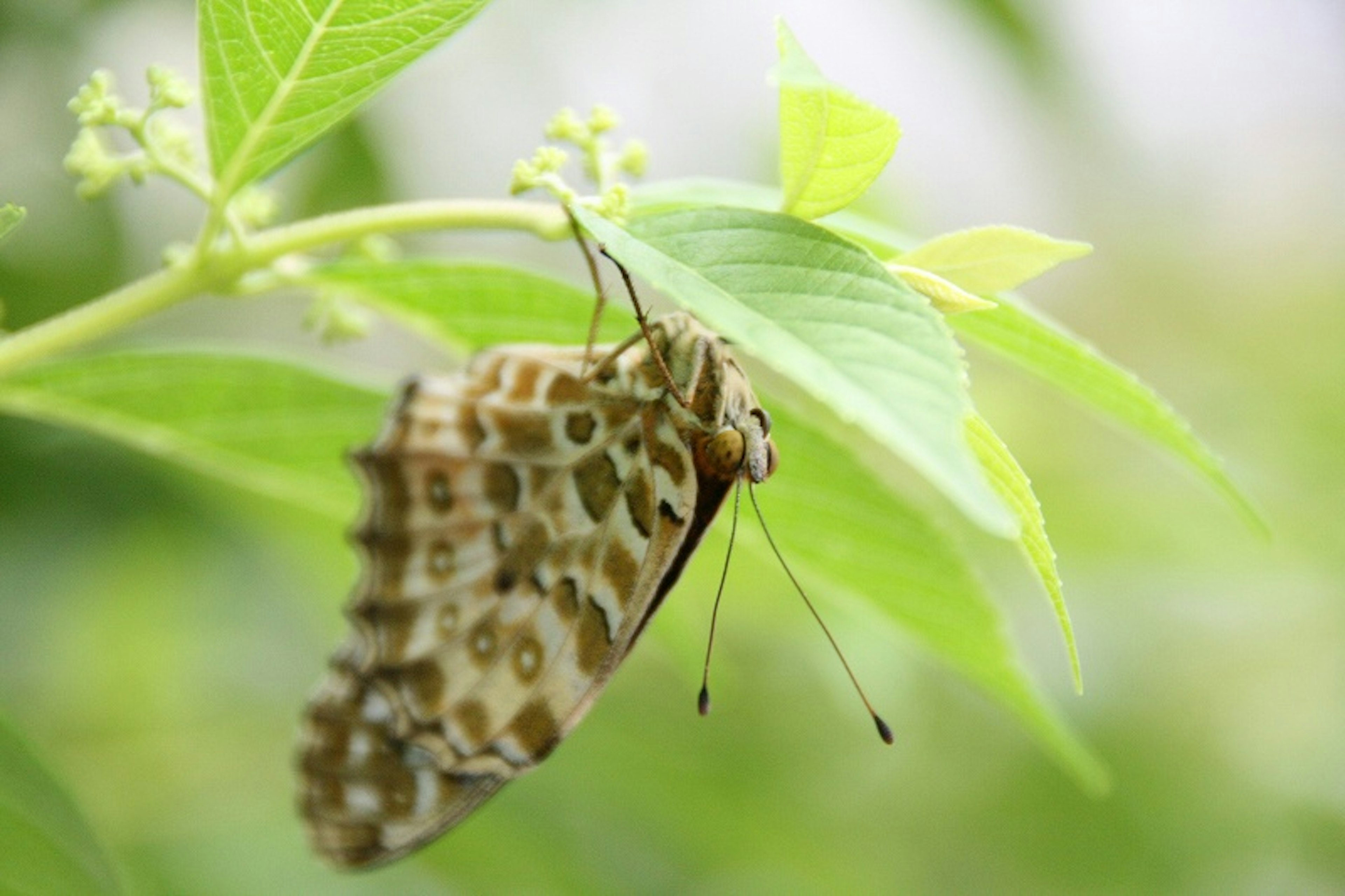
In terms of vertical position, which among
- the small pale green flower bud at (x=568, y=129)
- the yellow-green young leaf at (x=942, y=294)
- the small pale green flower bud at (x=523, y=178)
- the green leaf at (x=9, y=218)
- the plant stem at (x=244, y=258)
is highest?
the green leaf at (x=9, y=218)

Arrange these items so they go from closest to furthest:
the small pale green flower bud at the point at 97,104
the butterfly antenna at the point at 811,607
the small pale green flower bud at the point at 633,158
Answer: the small pale green flower bud at the point at 97,104 → the small pale green flower bud at the point at 633,158 → the butterfly antenna at the point at 811,607

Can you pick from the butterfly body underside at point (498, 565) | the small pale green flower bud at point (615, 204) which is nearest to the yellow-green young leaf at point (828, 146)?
the small pale green flower bud at point (615, 204)

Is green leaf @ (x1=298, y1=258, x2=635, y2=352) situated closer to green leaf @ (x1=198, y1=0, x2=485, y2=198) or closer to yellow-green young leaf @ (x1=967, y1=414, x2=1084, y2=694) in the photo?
green leaf @ (x1=198, y1=0, x2=485, y2=198)

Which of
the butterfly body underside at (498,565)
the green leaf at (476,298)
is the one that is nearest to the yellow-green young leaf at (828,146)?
the butterfly body underside at (498,565)

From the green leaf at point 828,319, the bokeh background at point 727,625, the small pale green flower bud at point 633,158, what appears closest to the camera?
the green leaf at point 828,319

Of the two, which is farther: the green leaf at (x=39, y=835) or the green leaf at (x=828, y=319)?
the green leaf at (x=39, y=835)

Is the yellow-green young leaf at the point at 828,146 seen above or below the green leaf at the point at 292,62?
below

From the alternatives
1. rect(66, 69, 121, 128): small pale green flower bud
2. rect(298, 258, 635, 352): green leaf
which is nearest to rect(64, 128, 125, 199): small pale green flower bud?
rect(66, 69, 121, 128): small pale green flower bud

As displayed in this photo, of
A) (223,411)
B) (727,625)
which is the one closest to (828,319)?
(223,411)

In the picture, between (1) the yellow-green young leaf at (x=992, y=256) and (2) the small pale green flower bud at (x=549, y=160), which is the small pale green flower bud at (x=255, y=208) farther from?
(1) the yellow-green young leaf at (x=992, y=256)
